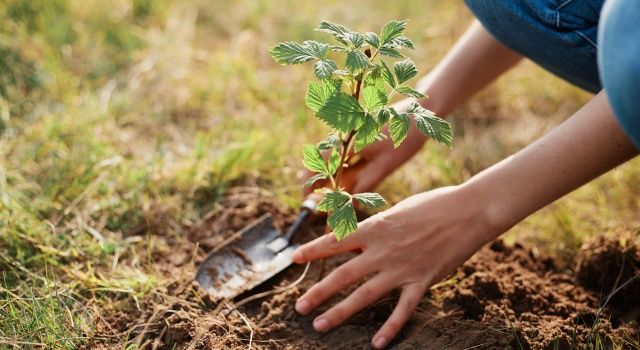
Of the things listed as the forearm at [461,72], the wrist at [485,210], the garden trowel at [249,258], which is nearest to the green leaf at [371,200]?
the wrist at [485,210]

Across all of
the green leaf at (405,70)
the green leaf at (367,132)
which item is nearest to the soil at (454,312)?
the green leaf at (367,132)

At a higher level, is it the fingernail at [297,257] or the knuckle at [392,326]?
the fingernail at [297,257]

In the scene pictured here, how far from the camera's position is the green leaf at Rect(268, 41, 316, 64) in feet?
4.63

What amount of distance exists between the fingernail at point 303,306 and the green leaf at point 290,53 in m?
0.60

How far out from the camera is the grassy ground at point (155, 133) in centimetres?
187

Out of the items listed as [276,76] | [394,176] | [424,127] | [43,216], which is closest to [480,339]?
[424,127]

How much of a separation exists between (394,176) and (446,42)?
900 millimetres

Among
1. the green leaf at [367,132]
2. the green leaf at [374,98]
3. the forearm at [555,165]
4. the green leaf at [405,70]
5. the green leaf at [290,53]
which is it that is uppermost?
the green leaf at [290,53]

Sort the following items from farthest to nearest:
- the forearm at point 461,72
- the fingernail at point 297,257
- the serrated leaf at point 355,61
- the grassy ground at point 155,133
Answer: the forearm at point 461,72, the grassy ground at point 155,133, the fingernail at point 297,257, the serrated leaf at point 355,61

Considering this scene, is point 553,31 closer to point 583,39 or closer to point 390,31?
point 583,39

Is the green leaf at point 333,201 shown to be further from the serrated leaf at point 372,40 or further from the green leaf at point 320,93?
the serrated leaf at point 372,40

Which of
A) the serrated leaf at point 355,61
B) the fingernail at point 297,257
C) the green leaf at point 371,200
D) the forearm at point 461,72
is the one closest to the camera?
the serrated leaf at point 355,61

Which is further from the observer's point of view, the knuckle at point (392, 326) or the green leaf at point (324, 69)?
the knuckle at point (392, 326)

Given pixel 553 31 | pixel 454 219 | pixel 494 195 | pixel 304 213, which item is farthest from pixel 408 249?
pixel 553 31
